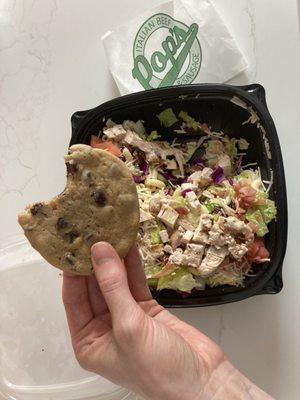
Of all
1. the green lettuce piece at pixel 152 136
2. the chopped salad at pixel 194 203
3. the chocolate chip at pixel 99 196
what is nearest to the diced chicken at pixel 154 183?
the chopped salad at pixel 194 203

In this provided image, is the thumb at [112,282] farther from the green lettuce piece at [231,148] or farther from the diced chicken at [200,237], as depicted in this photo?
the green lettuce piece at [231,148]

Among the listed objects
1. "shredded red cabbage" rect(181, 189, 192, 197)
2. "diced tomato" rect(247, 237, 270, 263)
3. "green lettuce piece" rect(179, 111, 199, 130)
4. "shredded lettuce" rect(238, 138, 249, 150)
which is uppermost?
"green lettuce piece" rect(179, 111, 199, 130)

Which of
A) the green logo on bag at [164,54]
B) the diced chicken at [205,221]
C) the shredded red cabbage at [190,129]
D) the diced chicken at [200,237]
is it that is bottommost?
the diced chicken at [200,237]

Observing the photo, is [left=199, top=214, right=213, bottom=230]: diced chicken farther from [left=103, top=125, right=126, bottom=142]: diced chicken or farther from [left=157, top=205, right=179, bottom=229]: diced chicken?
[left=103, top=125, right=126, bottom=142]: diced chicken

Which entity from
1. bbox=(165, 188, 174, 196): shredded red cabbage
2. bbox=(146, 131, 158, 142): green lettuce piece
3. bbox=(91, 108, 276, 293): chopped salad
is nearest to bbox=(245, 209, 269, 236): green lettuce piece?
bbox=(91, 108, 276, 293): chopped salad

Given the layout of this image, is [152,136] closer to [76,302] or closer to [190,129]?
[190,129]

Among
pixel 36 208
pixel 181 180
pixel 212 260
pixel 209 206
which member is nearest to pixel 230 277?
pixel 212 260

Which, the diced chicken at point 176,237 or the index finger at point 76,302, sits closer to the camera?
the index finger at point 76,302
